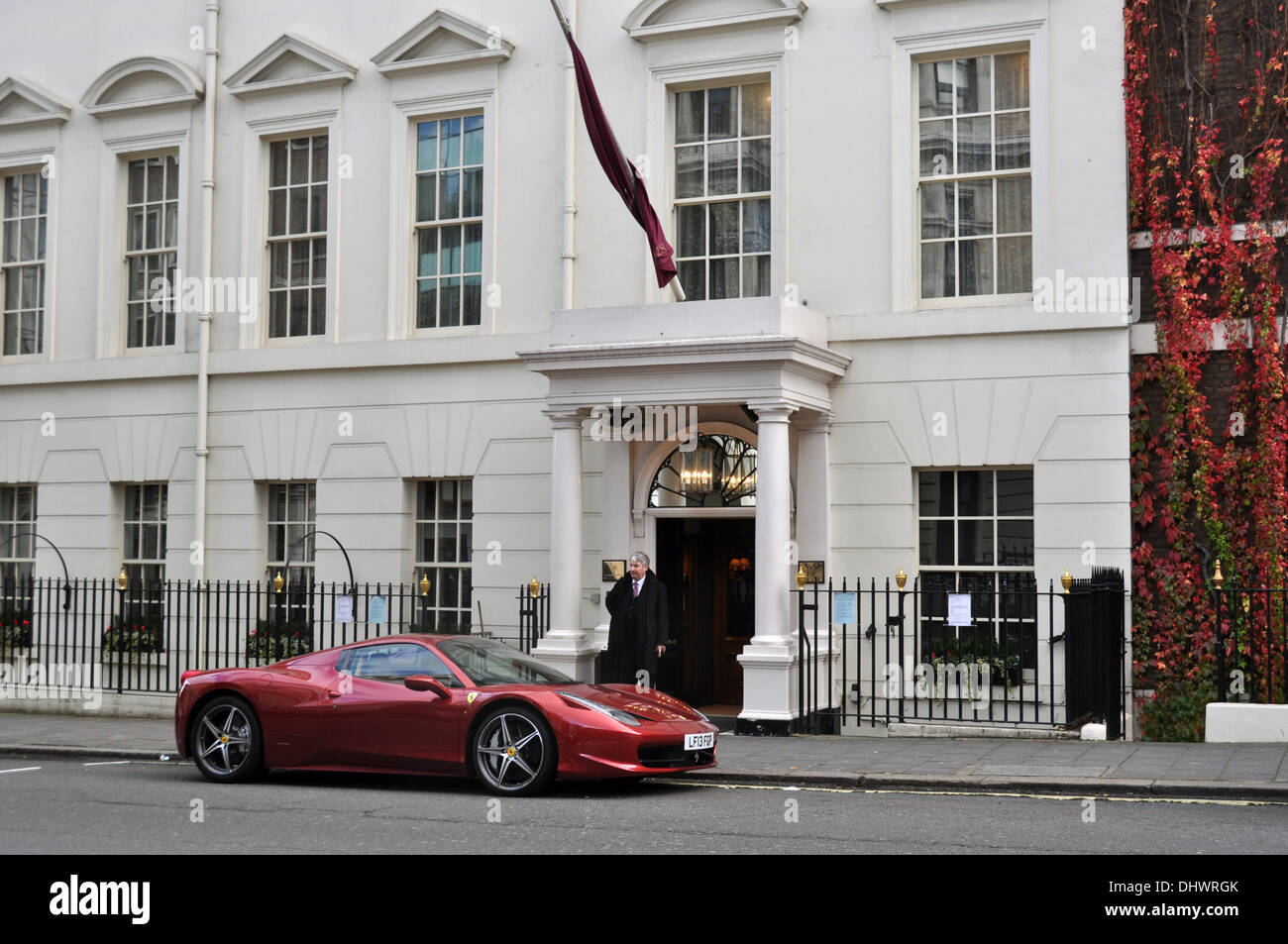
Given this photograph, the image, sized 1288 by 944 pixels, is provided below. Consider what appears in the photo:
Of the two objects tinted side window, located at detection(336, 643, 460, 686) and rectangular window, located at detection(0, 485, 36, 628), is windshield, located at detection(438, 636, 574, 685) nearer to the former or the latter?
tinted side window, located at detection(336, 643, 460, 686)

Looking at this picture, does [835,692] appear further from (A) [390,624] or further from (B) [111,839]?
(B) [111,839]

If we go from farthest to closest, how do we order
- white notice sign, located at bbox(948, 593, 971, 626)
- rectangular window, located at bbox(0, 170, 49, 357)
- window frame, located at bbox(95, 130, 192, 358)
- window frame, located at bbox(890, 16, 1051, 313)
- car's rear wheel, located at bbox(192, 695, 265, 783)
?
rectangular window, located at bbox(0, 170, 49, 357), window frame, located at bbox(95, 130, 192, 358), window frame, located at bbox(890, 16, 1051, 313), white notice sign, located at bbox(948, 593, 971, 626), car's rear wheel, located at bbox(192, 695, 265, 783)

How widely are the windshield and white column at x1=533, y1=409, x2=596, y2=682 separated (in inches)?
151

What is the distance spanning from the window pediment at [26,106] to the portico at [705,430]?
31.0ft

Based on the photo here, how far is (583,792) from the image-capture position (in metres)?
11.6

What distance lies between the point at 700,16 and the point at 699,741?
31.5 ft

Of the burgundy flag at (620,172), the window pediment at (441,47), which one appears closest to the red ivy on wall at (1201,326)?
the burgundy flag at (620,172)

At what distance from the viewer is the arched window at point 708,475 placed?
17.2 meters

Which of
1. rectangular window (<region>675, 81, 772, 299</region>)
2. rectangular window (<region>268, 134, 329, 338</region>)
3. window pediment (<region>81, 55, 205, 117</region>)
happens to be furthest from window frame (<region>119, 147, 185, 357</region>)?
rectangular window (<region>675, 81, 772, 299</region>)

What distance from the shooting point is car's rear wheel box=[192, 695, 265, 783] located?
1232 cm

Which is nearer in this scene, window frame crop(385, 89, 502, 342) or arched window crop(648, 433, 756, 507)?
arched window crop(648, 433, 756, 507)

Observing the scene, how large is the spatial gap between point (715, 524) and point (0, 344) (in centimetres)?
1132

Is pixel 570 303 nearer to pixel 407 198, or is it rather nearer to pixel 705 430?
pixel 705 430

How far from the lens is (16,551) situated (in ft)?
71.8
